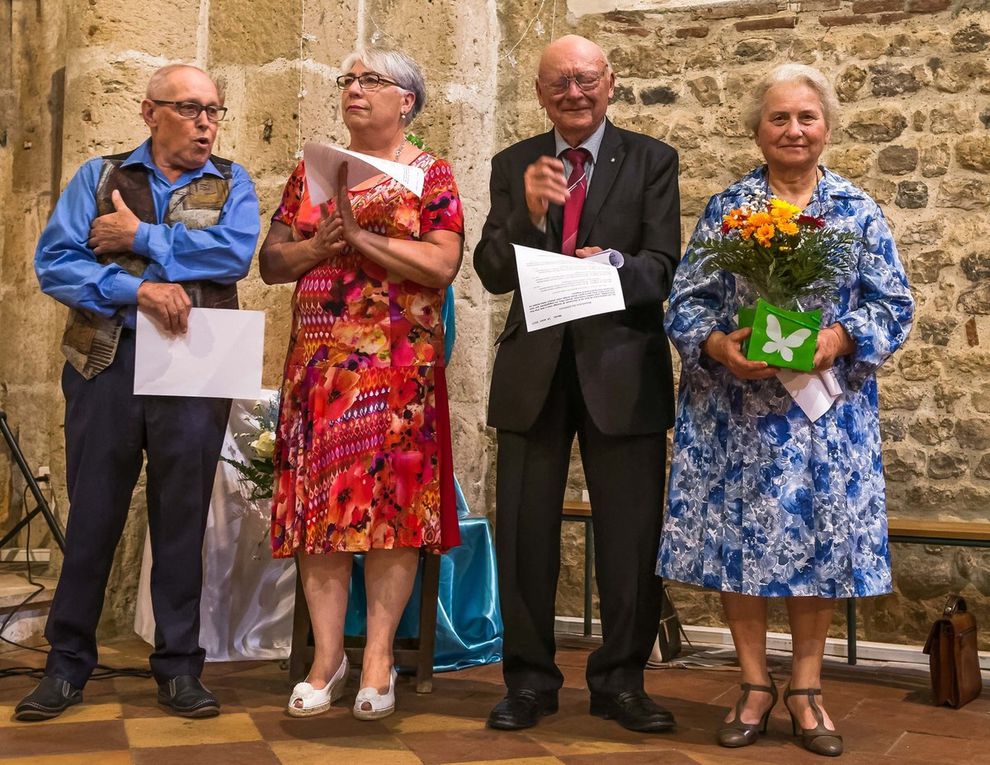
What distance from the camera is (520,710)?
9.70 ft

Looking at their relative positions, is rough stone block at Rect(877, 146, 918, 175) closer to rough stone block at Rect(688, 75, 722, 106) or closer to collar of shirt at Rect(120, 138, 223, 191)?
rough stone block at Rect(688, 75, 722, 106)

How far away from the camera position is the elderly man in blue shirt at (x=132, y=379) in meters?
3.02

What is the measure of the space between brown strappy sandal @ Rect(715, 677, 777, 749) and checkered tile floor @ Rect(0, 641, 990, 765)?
0.10 ft

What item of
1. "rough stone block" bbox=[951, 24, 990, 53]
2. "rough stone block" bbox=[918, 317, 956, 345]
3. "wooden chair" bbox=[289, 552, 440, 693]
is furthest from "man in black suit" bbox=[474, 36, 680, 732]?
"rough stone block" bbox=[951, 24, 990, 53]

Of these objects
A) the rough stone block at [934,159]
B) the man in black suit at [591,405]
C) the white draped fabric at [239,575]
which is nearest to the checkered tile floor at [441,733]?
the man in black suit at [591,405]

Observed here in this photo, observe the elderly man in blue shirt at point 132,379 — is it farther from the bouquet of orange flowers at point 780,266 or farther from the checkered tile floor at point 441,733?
the bouquet of orange flowers at point 780,266

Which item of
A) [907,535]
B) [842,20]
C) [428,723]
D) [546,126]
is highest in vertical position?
[842,20]

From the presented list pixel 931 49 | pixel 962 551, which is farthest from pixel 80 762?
pixel 931 49

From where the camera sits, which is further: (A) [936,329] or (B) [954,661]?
(A) [936,329]

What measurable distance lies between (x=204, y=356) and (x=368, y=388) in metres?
0.45

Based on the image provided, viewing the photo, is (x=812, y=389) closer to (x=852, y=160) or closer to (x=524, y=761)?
(x=524, y=761)

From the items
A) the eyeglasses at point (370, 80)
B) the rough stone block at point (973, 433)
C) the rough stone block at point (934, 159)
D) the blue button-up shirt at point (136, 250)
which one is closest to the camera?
the blue button-up shirt at point (136, 250)

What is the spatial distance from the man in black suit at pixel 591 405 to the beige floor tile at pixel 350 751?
0.32 m

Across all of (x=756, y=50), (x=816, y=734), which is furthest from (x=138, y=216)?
(x=756, y=50)
